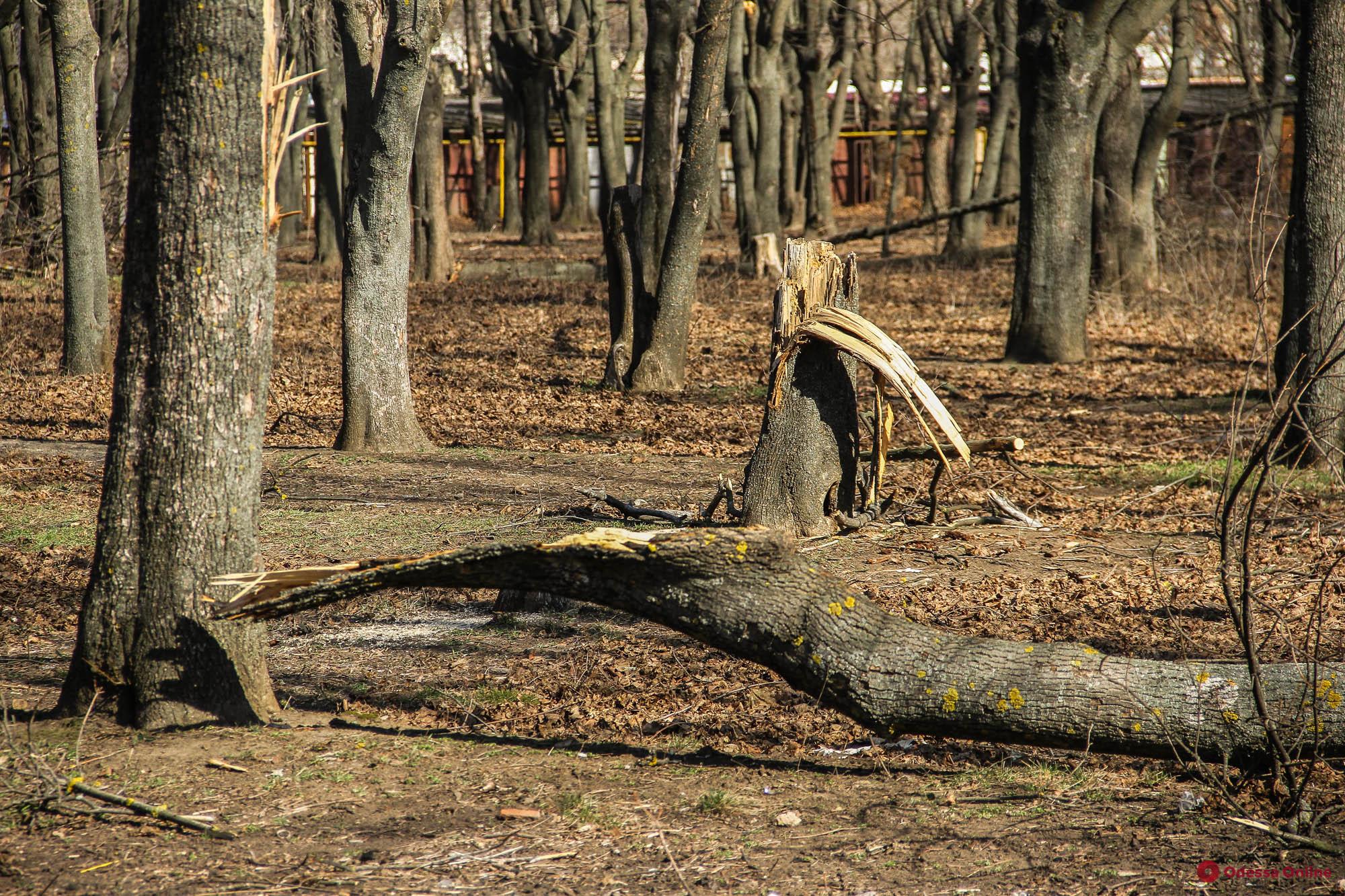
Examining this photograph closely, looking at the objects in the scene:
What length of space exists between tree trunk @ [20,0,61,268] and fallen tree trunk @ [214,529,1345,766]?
15.3m

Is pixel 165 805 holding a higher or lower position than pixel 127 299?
lower

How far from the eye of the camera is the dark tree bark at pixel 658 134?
1248 cm

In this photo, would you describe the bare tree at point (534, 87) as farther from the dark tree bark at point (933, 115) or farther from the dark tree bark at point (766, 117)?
the dark tree bark at point (933, 115)

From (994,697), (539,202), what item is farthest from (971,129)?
(994,697)

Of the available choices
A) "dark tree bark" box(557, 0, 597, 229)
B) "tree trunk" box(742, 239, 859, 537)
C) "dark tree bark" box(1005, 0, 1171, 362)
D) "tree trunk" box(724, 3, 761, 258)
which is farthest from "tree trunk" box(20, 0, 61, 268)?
"dark tree bark" box(557, 0, 597, 229)

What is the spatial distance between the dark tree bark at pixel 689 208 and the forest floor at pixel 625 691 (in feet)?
2.27

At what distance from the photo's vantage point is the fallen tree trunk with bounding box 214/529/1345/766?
4168mm

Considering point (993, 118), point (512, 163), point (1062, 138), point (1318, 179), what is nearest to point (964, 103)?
point (993, 118)

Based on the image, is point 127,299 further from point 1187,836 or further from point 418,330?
point 418,330

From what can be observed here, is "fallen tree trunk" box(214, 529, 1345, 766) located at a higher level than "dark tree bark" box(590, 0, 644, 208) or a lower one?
lower

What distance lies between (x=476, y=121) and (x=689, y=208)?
22160 millimetres

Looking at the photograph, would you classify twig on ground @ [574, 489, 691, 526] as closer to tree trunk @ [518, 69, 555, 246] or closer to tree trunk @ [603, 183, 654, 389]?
tree trunk @ [603, 183, 654, 389]

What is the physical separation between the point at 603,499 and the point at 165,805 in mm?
3968

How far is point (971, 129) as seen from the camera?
89.5 feet
